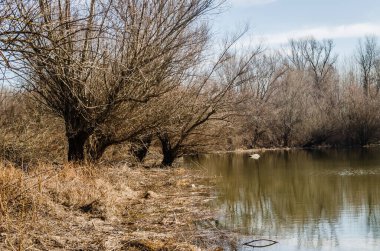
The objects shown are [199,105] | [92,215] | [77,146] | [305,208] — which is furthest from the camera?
[199,105]

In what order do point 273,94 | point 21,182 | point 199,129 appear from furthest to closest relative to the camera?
point 273,94 → point 199,129 → point 21,182

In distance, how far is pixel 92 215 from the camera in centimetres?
877

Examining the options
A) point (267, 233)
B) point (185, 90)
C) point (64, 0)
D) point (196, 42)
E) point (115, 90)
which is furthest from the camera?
point (185, 90)

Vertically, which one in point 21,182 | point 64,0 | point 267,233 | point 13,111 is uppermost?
point 64,0

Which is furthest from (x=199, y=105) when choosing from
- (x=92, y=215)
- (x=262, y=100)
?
(x=262, y=100)

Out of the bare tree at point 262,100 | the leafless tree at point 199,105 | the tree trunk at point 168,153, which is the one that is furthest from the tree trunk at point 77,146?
the bare tree at point 262,100

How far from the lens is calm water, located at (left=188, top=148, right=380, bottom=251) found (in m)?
9.15

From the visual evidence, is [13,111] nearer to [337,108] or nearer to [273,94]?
[273,94]

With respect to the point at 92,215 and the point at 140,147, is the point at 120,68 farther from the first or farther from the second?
the point at 140,147

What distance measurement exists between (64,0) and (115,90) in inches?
104

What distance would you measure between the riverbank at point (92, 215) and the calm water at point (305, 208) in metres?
0.94

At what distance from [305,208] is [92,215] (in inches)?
241

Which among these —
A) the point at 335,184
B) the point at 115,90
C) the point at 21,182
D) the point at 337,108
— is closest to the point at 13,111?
the point at 115,90

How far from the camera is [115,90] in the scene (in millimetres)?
13000
